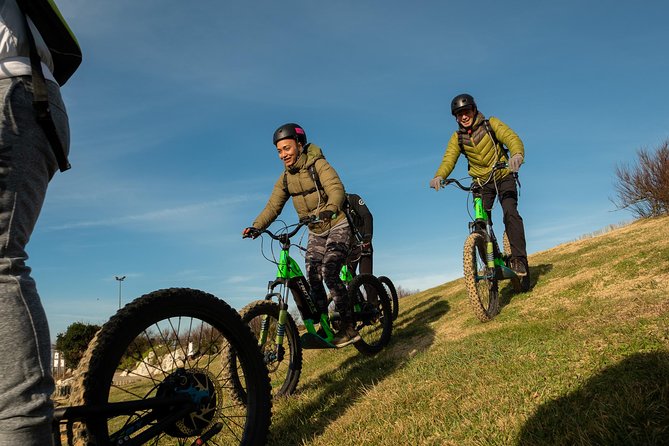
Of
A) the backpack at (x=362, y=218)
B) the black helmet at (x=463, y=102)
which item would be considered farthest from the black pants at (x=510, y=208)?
the backpack at (x=362, y=218)

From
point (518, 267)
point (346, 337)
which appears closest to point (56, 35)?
point (346, 337)

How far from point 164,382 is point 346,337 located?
3.37 metres

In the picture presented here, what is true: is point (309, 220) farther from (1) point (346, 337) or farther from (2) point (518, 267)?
(2) point (518, 267)

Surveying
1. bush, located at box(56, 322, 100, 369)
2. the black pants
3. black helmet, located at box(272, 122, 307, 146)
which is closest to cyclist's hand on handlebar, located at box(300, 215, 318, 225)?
black helmet, located at box(272, 122, 307, 146)

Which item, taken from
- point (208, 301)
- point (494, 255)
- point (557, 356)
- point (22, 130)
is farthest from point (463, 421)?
point (494, 255)

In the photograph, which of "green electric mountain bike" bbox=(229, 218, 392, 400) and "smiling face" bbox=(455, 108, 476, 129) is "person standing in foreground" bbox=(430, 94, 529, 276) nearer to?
"smiling face" bbox=(455, 108, 476, 129)

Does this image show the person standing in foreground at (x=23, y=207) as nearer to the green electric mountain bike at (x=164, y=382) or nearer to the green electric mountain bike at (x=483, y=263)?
the green electric mountain bike at (x=164, y=382)

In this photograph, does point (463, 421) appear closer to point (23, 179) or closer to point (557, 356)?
point (557, 356)

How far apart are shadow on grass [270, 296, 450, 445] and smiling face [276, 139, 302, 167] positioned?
2.66 metres

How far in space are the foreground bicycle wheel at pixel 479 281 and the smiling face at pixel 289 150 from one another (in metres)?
2.56

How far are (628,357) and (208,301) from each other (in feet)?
9.07

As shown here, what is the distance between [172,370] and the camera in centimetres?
266

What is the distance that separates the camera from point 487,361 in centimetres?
408

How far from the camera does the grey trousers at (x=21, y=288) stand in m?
1.46
